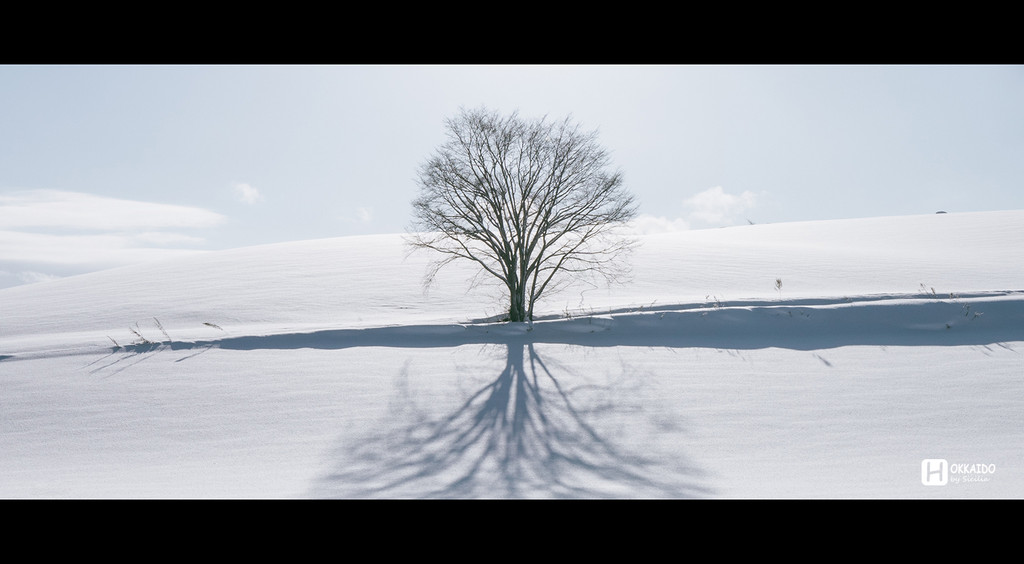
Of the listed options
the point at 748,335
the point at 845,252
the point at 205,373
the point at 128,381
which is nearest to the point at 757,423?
the point at 748,335

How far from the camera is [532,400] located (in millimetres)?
9500

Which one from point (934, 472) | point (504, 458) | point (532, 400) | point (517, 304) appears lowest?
point (504, 458)

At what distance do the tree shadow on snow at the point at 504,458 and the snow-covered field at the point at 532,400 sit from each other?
0.04 m

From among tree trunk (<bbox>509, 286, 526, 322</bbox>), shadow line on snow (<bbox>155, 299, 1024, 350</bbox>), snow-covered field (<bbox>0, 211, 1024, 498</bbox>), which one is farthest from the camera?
tree trunk (<bbox>509, 286, 526, 322</bbox>)

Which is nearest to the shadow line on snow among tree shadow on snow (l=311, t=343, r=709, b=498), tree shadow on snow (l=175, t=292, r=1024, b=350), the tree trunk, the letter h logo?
tree shadow on snow (l=175, t=292, r=1024, b=350)

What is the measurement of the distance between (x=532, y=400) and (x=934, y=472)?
211 inches

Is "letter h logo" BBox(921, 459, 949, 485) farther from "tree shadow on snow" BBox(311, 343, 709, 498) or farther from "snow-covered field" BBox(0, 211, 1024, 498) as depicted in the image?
"tree shadow on snow" BBox(311, 343, 709, 498)

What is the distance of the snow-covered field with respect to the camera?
21.3 feet

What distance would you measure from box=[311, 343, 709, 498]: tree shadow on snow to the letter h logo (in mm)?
2303

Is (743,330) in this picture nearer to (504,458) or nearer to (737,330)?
(737,330)

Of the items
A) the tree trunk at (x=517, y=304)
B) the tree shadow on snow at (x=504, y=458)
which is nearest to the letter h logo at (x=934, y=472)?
the tree shadow on snow at (x=504, y=458)

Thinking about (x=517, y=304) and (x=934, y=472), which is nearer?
(x=934, y=472)

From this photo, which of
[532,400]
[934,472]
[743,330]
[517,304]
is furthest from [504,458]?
[743,330]

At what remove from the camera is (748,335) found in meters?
13.6
